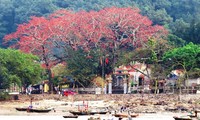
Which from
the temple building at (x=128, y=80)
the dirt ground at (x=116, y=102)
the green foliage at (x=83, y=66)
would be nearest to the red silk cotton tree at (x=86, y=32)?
the green foliage at (x=83, y=66)

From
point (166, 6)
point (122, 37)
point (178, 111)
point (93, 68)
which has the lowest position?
point (178, 111)

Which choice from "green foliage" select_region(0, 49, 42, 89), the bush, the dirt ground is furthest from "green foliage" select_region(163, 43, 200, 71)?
the bush

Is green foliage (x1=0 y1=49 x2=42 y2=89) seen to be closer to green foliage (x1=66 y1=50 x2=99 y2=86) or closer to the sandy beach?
the sandy beach

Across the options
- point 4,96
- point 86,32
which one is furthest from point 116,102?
point 86,32

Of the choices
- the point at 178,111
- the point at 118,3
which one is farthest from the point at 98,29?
the point at 118,3

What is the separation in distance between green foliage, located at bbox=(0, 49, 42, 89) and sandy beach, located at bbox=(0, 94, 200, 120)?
1956 mm

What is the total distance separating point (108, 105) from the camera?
146 ft

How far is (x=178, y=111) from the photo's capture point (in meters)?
39.4

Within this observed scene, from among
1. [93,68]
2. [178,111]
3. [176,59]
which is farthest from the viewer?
[93,68]

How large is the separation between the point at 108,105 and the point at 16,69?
11356mm

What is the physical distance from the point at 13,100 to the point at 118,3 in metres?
45.2

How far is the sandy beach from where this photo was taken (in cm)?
3672

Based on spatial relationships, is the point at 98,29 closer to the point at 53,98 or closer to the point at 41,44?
the point at 41,44

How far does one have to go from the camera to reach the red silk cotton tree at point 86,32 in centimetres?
5888
